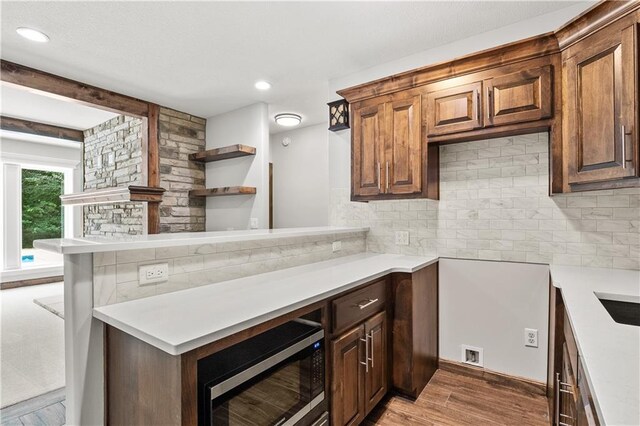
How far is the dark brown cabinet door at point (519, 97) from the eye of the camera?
207 centimetres

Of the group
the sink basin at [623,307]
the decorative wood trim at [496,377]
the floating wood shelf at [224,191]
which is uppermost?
the floating wood shelf at [224,191]

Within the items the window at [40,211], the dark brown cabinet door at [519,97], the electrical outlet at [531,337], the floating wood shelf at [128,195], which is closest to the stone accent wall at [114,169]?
the floating wood shelf at [128,195]

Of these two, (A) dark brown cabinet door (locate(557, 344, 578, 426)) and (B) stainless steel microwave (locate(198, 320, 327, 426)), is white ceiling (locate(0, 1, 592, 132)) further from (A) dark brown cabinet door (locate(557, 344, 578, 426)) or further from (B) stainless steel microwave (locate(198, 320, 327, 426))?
(A) dark brown cabinet door (locate(557, 344, 578, 426))

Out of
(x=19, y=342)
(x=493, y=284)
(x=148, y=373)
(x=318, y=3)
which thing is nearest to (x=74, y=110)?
(x=19, y=342)

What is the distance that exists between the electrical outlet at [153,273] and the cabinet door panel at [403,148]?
5.77ft

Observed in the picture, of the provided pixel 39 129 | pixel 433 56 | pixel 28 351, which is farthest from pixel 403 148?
pixel 39 129

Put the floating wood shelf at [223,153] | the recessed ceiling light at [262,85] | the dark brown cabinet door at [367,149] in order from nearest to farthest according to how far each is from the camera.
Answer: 1. the dark brown cabinet door at [367,149]
2. the recessed ceiling light at [262,85]
3. the floating wood shelf at [223,153]

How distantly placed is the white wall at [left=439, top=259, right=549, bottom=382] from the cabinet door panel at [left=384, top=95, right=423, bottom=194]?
758 millimetres

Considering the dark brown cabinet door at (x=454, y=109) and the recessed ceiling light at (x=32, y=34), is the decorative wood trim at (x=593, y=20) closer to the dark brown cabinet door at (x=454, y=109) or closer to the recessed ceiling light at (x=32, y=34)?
the dark brown cabinet door at (x=454, y=109)

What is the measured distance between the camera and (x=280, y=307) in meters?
1.33

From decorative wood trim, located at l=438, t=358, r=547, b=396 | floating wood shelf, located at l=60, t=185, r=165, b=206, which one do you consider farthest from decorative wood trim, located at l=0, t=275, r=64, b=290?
decorative wood trim, located at l=438, t=358, r=547, b=396

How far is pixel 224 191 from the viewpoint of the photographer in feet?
13.9

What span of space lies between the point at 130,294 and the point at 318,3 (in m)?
2.12

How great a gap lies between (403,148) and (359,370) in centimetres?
164
